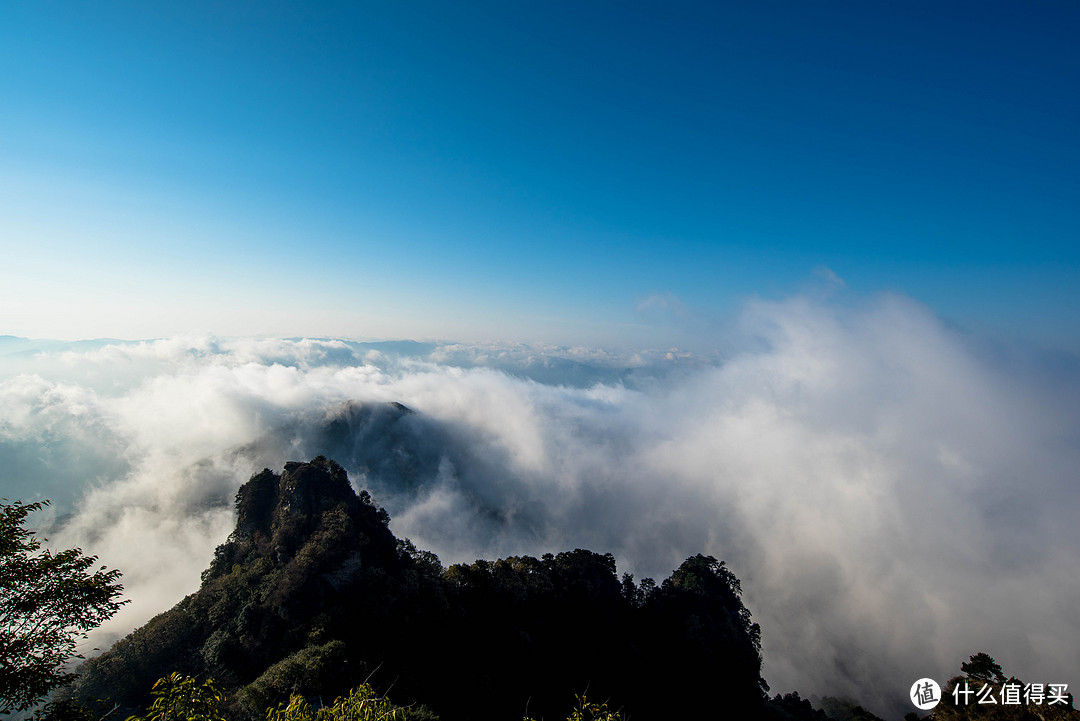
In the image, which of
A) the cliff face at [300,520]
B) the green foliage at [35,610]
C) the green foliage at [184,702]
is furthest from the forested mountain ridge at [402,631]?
the green foliage at [184,702]

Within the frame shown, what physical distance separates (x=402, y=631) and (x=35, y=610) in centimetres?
3465

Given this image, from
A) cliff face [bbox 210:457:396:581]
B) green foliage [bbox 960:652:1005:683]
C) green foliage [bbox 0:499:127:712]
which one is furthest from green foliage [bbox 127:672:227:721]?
green foliage [bbox 960:652:1005:683]

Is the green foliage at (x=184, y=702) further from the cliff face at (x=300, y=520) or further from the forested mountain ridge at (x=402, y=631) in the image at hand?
the cliff face at (x=300, y=520)

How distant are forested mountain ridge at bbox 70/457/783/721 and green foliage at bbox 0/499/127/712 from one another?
23512 millimetres

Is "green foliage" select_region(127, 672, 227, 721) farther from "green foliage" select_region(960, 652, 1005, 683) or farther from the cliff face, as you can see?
"green foliage" select_region(960, 652, 1005, 683)

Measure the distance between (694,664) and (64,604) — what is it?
69.5 meters

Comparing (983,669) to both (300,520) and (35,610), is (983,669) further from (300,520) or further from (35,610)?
(300,520)

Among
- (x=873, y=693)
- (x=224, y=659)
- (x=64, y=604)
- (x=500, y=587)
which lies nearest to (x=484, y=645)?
(x=500, y=587)

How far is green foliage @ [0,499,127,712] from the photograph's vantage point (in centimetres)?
1377

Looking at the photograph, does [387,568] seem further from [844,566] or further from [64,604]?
[844,566]

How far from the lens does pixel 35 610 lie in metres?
14.7

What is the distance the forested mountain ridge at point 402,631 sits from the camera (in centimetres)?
3859

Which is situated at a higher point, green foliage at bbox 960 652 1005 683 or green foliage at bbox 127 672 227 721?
green foliage at bbox 960 652 1005 683

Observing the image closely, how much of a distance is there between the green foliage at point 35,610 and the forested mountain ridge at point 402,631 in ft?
77.1
